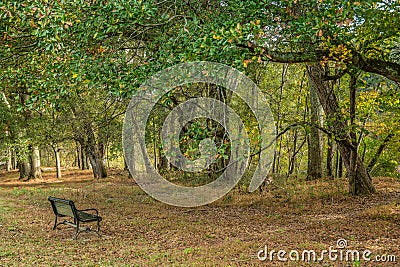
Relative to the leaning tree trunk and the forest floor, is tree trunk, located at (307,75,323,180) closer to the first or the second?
the forest floor

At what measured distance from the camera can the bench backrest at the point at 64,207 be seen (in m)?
8.95

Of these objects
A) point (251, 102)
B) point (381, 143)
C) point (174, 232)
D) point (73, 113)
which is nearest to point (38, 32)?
point (174, 232)

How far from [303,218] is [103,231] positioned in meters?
5.59

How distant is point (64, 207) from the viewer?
943cm

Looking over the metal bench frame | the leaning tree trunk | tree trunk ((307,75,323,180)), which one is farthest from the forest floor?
tree trunk ((307,75,323,180))

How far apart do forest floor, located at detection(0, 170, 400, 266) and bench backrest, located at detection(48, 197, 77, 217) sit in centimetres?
53

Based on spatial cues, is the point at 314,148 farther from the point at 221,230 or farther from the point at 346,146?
the point at 221,230

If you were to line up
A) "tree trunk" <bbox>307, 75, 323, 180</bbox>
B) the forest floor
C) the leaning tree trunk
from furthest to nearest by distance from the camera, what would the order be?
"tree trunk" <bbox>307, 75, 323, 180</bbox> < the leaning tree trunk < the forest floor

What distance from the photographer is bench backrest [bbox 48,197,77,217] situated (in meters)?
8.95

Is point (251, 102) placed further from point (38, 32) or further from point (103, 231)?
point (38, 32)

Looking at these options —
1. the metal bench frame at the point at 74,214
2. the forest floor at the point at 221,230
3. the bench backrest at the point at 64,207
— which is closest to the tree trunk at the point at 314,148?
the forest floor at the point at 221,230

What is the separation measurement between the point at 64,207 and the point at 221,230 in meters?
4.01

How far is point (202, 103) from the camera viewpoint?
1241 centimetres

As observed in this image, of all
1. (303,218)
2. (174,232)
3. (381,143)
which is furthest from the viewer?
(381,143)
